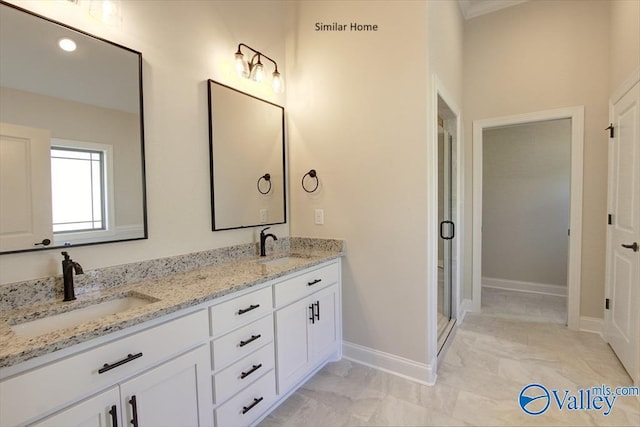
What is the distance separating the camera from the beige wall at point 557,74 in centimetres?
288

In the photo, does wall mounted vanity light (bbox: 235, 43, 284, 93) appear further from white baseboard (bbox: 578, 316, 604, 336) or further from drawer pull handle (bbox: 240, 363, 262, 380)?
white baseboard (bbox: 578, 316, 604, 336)

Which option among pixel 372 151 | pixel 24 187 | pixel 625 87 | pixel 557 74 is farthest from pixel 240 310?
pixel 557 74

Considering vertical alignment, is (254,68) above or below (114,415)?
above

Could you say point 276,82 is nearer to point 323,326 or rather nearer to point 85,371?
point 323,326

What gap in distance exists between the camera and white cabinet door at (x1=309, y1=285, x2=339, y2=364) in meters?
2.17

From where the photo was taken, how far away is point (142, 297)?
4.78 feet

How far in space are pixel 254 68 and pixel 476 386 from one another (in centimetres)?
282

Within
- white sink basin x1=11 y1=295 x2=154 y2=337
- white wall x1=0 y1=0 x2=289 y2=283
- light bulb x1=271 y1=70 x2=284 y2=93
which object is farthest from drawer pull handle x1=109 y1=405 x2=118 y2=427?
light bulb x1=271 y1=70 x2=284 y2=93

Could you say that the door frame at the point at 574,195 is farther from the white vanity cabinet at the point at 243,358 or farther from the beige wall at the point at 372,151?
the white vanity cabinet at the point at 243,358

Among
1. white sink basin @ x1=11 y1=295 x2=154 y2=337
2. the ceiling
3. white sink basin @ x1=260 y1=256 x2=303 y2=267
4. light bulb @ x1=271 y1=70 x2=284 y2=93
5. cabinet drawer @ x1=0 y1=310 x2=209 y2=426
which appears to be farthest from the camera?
the ceiling

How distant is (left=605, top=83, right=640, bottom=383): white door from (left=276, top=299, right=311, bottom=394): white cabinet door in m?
2.24

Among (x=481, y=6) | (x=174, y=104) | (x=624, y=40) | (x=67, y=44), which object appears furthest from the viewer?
(x=481, y=6)

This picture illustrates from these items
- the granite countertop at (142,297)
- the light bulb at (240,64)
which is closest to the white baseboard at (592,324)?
the granite countertop at (142,297)

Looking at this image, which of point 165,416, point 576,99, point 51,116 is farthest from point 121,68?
point 576,99
